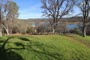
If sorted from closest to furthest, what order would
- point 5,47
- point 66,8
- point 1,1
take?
point 5,47
point 66,8
point 1,1

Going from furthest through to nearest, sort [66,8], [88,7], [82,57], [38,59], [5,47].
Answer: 1. [66,8]
2. [88,7]
3. [5,47]
4. [82,57]
5. [38,59]

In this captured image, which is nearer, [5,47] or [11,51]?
[11,51]

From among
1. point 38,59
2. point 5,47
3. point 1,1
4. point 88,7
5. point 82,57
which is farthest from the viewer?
point 1,1

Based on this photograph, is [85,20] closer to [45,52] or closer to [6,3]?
[45,52]

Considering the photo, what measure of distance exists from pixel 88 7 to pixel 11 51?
31.8ft

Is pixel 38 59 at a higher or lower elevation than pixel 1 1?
lower

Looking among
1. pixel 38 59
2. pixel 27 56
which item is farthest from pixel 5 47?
pixel 38 59

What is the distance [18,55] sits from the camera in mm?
4469

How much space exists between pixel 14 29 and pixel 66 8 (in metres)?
14.5

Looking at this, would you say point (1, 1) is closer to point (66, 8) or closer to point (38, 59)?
point (66, 8)

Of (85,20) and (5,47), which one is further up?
(85,20)

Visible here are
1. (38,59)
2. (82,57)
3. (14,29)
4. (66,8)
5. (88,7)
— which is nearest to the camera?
(38,59)

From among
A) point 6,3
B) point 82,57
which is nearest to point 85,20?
point 82,57

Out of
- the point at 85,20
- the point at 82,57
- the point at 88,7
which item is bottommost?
the point at 82,57
